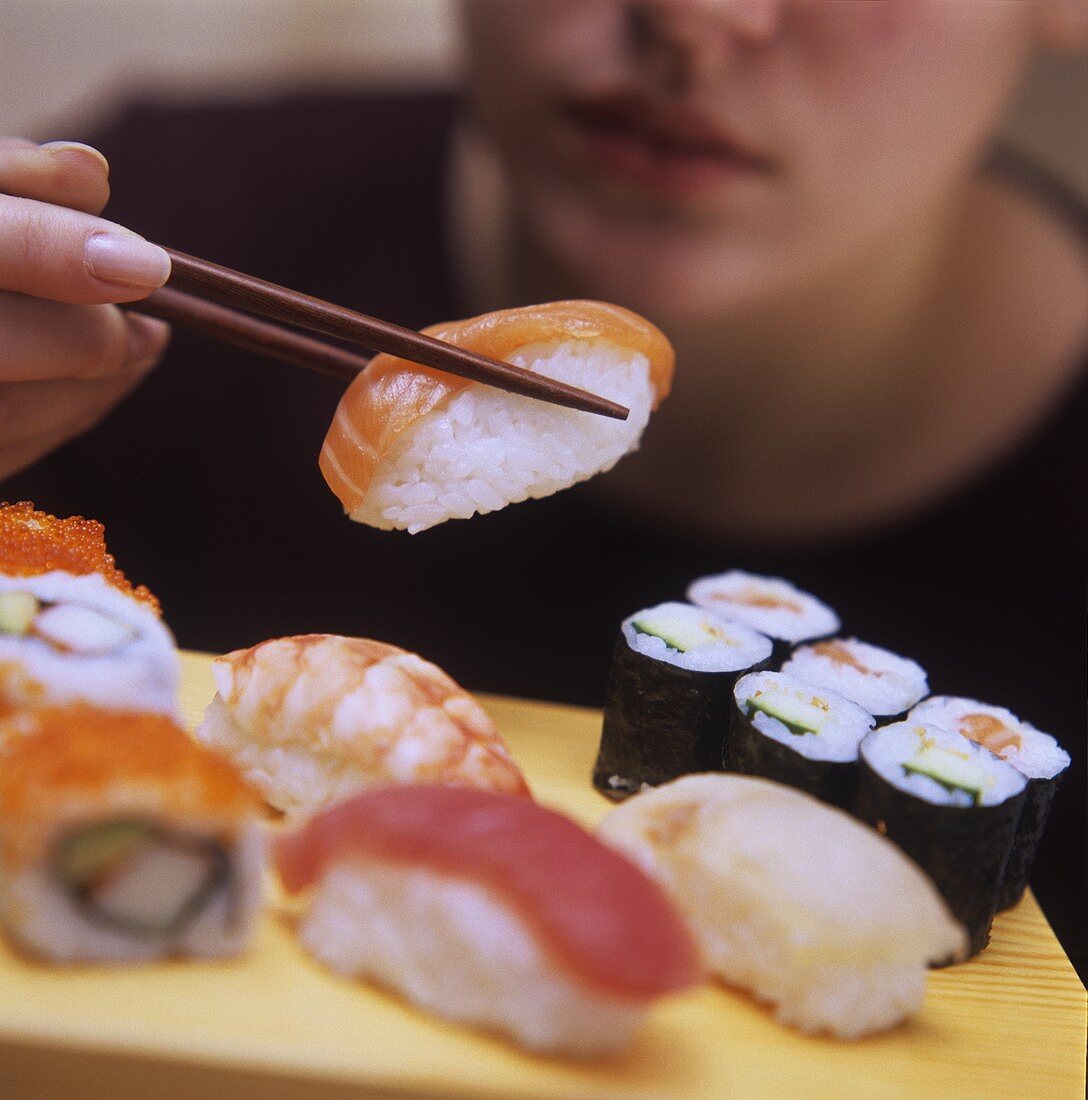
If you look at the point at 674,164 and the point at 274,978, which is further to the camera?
the point at 674,164

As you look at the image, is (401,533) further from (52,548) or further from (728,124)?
(52,548)

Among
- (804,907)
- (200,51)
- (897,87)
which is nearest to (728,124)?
(897,87)

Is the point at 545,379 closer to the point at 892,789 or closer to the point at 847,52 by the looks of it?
the point at 892,789

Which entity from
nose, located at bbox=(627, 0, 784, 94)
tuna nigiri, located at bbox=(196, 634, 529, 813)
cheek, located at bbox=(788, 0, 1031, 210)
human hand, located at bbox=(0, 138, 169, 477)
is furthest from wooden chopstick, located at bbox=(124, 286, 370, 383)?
cheek, located at bbox=(788, 0, 1031, 210)

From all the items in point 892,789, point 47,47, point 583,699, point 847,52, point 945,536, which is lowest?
point 583,699

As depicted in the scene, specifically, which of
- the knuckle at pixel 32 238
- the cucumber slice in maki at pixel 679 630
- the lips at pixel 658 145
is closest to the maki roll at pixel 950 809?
the cucumber slice in maki at pixel 679 630

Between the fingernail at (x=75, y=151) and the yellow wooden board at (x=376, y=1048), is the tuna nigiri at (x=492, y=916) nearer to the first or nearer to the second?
the yellow wooden board at (x=376, y=1048)

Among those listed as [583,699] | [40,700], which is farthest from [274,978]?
[583,699]
